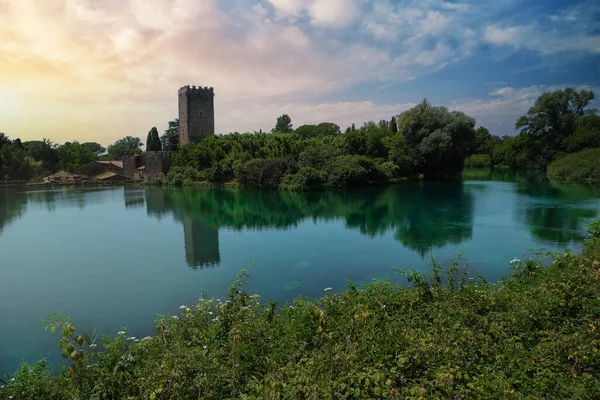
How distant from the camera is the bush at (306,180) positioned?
125ft

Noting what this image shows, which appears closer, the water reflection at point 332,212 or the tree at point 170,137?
the water reflection at point 332,212

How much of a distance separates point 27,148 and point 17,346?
73.4 m

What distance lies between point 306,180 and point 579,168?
1094 inches

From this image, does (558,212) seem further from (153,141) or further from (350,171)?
(153,141)

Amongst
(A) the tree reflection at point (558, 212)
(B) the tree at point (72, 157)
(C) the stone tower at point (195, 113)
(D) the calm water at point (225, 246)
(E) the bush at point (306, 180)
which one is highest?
(C) the stone tower at point (195, 113)

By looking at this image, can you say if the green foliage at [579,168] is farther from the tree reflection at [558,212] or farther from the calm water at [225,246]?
the calm water at [225,246]

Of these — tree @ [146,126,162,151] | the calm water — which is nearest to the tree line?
the calm water

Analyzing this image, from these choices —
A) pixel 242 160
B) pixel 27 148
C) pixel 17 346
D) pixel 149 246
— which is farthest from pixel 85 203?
pixel 27 148

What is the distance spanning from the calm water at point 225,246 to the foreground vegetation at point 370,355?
Result: 344 centimetres

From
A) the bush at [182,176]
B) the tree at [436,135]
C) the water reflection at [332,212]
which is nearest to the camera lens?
the water reflection at [332,212]

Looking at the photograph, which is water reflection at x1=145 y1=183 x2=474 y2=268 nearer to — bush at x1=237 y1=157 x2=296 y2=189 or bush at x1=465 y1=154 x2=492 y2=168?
bush at x1=237 y1=157 x2=296 y2=189

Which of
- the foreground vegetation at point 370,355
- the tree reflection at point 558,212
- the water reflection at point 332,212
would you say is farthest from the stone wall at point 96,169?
the foreground vegetation at point 370,355

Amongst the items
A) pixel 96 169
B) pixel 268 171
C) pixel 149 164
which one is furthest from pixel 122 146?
pixel 268 171

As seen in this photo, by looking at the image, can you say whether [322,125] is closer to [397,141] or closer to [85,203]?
[397,141]
